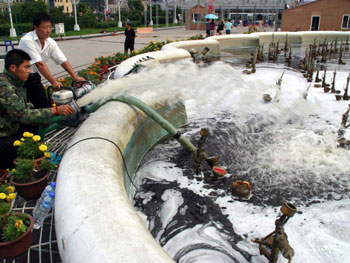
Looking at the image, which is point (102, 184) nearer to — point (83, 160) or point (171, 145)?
point (83, 160)

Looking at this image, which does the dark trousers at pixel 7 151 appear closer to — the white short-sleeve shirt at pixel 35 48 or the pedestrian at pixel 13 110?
the pedestrian at pixel 13 110

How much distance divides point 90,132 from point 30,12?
37.9 metres

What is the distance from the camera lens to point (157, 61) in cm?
882

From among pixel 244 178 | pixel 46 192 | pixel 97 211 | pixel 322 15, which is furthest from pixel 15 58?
pixel 322 15

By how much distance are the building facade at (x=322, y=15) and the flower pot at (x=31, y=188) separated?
29036 mm

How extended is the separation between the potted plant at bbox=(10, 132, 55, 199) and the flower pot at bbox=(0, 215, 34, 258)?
2.31ft

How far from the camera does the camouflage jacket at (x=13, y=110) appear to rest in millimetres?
3328

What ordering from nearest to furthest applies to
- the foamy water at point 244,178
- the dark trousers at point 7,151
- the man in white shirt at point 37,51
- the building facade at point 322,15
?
the foamy water at point 244,178 < the dark trousers at point 7,151 < the man in white shirt at point 37,51 < the building facade at point 322,15

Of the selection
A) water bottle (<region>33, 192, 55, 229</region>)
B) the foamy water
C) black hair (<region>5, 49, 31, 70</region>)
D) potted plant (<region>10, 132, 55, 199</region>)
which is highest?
black hair (<region>5, 49, 31, 70</region>)

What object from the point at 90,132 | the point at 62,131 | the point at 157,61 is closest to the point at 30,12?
the point at 157,61

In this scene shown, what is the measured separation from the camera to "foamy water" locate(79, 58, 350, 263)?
329 centimetres

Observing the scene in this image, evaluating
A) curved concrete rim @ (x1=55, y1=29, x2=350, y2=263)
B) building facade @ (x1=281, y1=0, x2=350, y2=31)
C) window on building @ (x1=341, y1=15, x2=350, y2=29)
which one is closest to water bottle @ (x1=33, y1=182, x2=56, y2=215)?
curved concrete rim @ (x1=55, y1=29, x2=350, y2=263)

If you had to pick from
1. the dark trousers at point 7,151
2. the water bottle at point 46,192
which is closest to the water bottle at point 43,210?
the water bottle at point 46,192

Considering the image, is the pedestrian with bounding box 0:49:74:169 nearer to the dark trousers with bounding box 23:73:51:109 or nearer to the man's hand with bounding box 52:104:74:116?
the man's hand with bounding box 52:104:74:116
